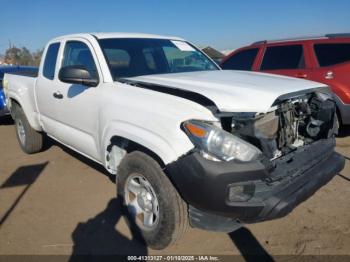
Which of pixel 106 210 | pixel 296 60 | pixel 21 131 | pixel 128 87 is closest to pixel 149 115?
pixel 128 87

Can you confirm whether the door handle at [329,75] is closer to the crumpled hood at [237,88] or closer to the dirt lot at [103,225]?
the dirt lot at [103,225]

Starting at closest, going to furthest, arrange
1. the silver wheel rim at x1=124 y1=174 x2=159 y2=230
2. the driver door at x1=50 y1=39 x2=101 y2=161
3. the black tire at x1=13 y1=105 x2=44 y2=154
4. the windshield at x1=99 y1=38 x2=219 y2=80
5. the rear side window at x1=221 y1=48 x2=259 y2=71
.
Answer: the silver wheel rim at x1=124 y1=174 x2=159 y2=230 → the driver door at x1=50 y1=39 x2=101 y2=161 → the windshield at x1=99 y1=38 x2=219 y2=80 → the black tire at x1=13 y1=105 x2=44 y2=154 → the rear side window at x1=221 y1=48 x2=259 y2=71

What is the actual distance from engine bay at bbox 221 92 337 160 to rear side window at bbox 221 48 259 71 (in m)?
3.74

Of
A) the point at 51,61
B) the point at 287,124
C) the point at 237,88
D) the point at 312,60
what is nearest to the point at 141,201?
the point at 237,88

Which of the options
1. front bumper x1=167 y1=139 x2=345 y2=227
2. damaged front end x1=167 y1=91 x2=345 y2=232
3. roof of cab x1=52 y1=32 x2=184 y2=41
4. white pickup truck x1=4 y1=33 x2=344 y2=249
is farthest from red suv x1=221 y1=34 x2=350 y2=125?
front bumper x1=167 y1=139 x2=345 y2=227

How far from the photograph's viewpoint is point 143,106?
294 cm

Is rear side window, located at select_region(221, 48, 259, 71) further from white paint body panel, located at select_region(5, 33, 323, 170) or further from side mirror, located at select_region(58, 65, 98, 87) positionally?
side mirror, located at select_region(58, 65, 98, 87)

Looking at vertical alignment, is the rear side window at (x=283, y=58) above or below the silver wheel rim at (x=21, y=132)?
above

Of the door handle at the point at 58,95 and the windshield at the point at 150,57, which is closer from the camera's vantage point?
the windshield at the point at 150,57

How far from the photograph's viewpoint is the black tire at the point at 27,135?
5805 mm

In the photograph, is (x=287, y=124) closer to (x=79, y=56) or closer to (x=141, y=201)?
(x=141, y=201)

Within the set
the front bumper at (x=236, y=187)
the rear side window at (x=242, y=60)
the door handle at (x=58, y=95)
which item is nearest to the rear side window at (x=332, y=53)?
the rear side window at (x=242, y=60)

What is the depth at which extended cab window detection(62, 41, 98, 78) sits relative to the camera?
390 cm

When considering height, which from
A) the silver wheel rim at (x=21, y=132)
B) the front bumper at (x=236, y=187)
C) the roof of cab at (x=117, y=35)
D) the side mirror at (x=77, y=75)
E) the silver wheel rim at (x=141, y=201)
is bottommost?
the silver wheel rim at (x=21, y=132)
